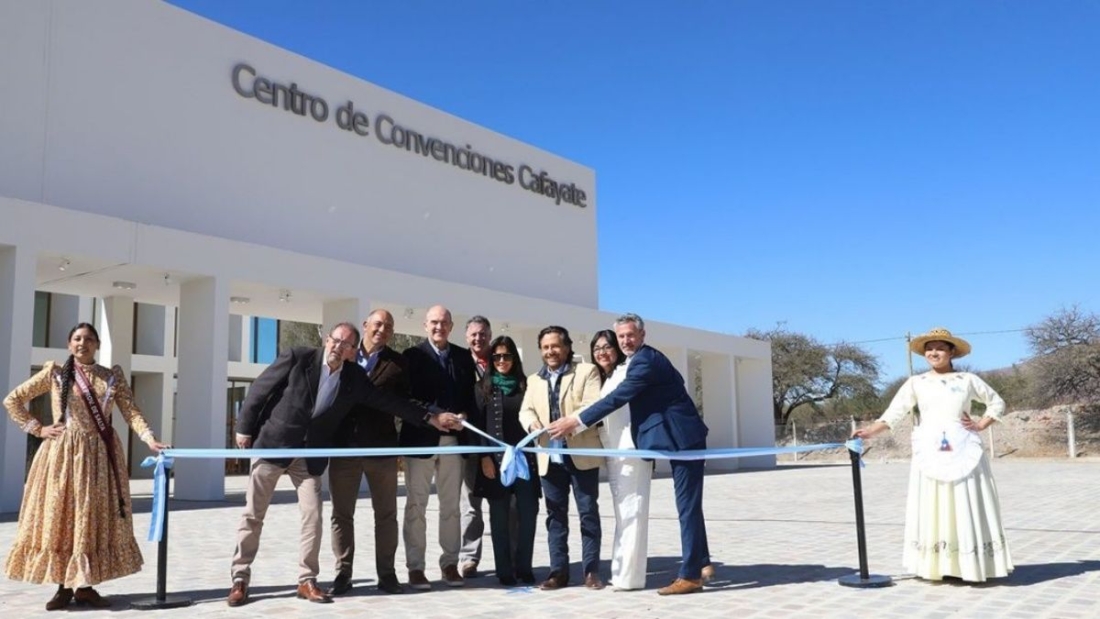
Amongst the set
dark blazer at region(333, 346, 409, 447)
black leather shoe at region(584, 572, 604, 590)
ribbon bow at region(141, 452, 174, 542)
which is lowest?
black leather shoe at region(584, 572, 604, 590)

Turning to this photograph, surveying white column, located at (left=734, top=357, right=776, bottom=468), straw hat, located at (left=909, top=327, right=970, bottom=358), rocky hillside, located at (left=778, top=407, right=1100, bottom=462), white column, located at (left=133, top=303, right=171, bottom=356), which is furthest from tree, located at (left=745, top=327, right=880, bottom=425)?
straw hat, located at (left=909, top=327, right=970, bottom=358)

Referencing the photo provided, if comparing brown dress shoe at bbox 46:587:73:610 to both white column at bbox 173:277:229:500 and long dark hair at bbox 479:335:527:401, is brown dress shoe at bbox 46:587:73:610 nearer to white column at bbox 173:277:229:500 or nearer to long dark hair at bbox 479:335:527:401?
long dark hair at bbox 479:335:527:401

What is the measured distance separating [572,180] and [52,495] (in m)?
20.7

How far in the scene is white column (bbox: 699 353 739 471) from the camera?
26.5 m

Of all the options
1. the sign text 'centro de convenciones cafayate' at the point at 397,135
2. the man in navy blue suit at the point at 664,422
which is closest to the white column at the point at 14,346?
the sign text 'centro de convenciones cafayate' at the point at 397,135

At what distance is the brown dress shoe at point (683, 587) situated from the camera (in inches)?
227

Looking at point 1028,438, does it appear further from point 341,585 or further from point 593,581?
point 341,585

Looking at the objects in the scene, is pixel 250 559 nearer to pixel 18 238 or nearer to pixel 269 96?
pixel 18 238

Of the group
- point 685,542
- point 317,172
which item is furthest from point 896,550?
point 317,172

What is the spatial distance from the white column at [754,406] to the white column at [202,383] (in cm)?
1674

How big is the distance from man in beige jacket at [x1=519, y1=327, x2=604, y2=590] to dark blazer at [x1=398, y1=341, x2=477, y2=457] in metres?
0.47

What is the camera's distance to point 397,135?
19.9 meters

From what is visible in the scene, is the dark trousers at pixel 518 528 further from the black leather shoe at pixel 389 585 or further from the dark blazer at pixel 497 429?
the black leather shoe at pixel 389 585

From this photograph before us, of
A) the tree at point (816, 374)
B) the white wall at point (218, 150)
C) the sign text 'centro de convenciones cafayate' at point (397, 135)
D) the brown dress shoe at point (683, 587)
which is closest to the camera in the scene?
the brown dress shoe at point (683, 587)
